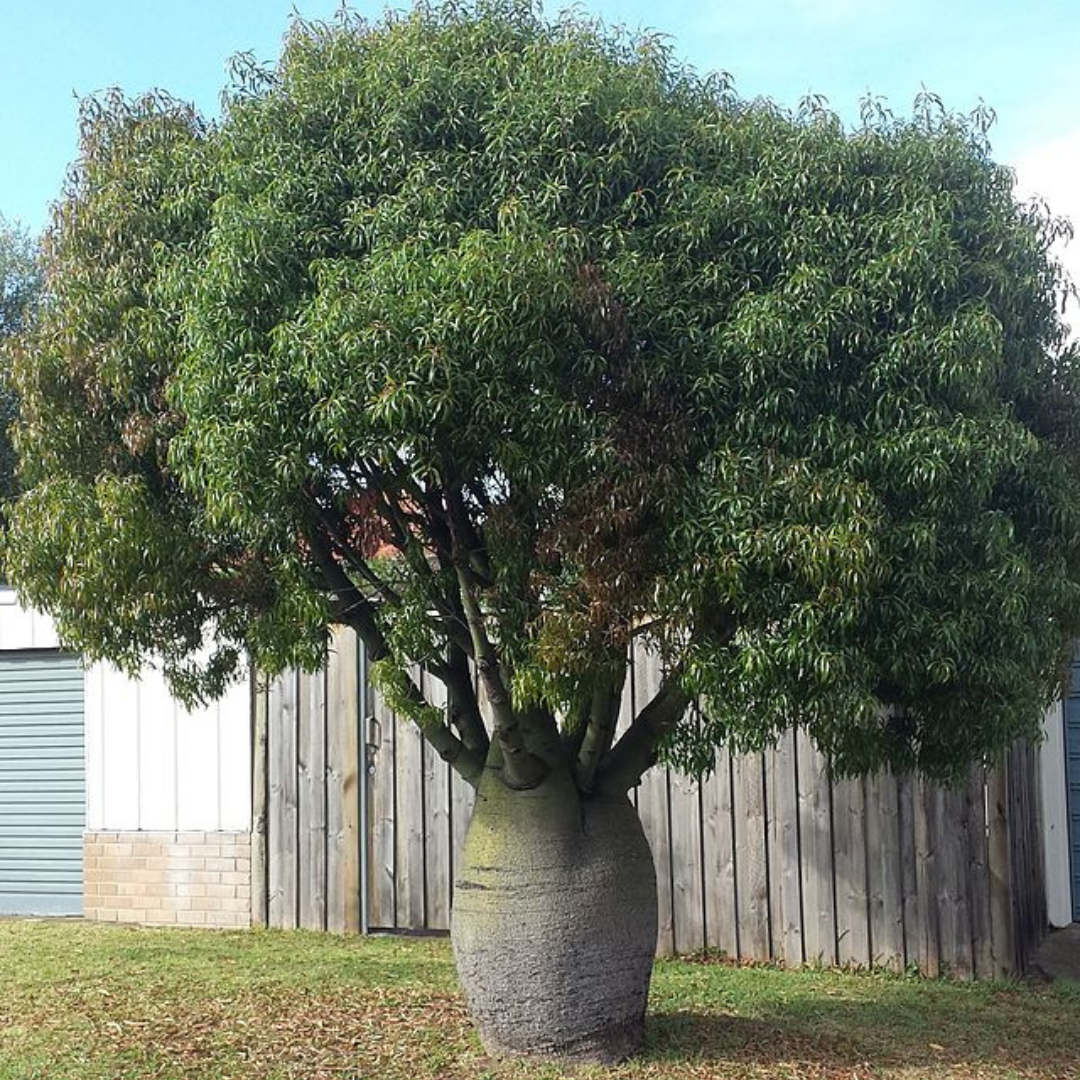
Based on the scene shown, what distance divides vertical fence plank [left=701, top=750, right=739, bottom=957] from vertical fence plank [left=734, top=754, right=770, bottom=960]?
5 cm

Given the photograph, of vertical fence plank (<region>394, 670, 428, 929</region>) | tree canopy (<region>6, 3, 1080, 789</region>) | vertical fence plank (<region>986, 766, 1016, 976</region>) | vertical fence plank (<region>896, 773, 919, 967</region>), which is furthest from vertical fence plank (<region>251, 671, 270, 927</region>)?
vertical fence plank (<region>986, 766, 1016, 976</region>)

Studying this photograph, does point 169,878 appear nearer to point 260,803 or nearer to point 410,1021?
point 260,803

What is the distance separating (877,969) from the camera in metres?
9.60

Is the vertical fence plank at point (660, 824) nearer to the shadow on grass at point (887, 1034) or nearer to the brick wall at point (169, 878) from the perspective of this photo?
the shadow on grass at point (887, 1034)

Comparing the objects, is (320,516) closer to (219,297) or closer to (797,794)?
(219,297)

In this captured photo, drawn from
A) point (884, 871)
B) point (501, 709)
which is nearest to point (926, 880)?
point (884, 871)

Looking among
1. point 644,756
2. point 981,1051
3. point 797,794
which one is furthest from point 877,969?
point 644,756

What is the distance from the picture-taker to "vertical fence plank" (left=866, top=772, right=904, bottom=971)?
9.62 meters

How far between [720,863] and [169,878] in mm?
4447

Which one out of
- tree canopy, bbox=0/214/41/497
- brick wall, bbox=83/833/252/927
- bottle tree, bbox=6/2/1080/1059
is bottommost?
brick wall, bbox=83/833/252/927

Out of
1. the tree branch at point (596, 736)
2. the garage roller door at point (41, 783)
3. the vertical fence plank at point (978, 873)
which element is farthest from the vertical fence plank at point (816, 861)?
the garage roller door at point (41, 783)

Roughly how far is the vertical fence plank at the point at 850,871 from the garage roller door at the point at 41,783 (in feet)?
20.7

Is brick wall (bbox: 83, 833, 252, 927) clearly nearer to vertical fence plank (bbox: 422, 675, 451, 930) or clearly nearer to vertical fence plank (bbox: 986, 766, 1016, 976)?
vertical fence plank (bbox: 422, 675, 451, 930)

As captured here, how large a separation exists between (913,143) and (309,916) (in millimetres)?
7152
